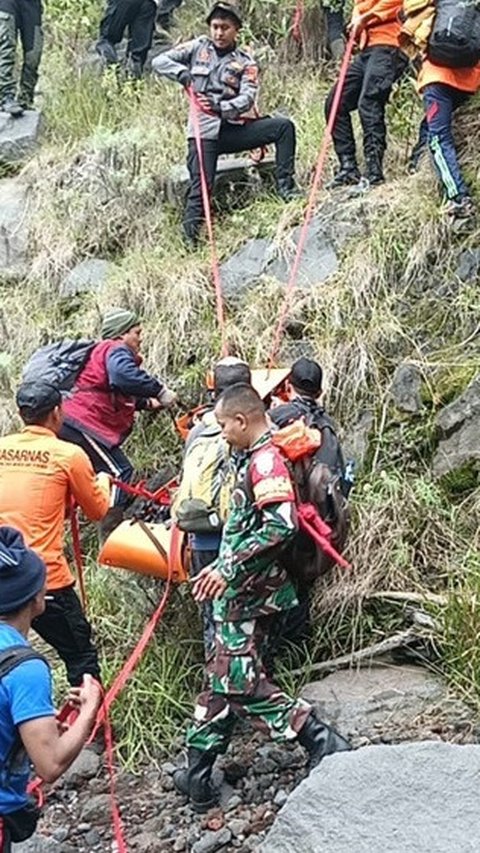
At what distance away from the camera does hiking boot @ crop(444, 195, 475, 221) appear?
6754mm

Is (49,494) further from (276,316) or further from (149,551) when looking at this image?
(276,316)

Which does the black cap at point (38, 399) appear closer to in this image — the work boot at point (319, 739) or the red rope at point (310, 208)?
the work boot at point (319, 739)

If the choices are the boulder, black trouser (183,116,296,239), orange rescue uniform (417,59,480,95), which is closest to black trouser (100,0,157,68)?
the boulder

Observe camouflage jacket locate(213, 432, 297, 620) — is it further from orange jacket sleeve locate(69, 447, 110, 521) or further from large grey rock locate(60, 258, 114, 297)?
large grey rock locate(60, 258, 114, 297)

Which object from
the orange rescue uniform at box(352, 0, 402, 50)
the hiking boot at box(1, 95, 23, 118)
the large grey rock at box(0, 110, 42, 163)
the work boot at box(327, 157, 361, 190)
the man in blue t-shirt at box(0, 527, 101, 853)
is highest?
the orange rescue uniform at box(352, 0, 402, 50)

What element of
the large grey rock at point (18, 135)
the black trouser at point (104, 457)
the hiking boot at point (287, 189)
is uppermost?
the hiking boot at point (287, 189)

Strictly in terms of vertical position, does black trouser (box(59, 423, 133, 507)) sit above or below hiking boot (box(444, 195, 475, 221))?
below

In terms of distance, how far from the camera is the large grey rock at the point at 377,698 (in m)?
4.69

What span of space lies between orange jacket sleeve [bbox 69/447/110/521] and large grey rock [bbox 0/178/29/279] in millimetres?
4083

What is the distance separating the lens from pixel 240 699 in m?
4.41

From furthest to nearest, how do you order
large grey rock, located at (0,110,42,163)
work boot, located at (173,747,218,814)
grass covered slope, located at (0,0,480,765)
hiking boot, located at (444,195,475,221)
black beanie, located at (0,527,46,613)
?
large grey rock, located at (0,110,42,163)
hiking boot, located at (444,195,475,221)
grass covered slope, located at (0,0,480,765)
work boot, located at (173,747,218,814)
black beanie, located at (0,527,46,613)

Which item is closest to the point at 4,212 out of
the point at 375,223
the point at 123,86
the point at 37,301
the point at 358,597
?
the point at 37,301

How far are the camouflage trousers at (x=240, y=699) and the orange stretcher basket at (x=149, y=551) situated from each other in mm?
570

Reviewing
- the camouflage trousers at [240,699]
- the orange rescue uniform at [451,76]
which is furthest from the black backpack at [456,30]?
the camouflage trousers at [240,699]
